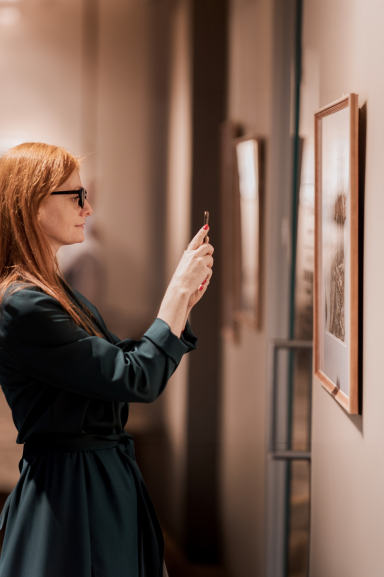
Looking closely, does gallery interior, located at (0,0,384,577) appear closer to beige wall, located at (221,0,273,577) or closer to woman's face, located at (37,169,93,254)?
beige wall, located at (221,0,273,577)

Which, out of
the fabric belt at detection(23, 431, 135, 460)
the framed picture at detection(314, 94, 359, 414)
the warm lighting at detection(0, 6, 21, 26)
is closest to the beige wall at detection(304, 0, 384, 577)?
the framed picture at detection(314, 94, 359, 414)

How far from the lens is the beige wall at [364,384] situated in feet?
3.24

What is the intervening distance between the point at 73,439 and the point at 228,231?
35.5 inches

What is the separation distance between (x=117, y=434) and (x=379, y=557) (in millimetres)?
545

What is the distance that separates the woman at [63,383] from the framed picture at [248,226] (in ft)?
2.09

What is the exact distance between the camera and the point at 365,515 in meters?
1.08

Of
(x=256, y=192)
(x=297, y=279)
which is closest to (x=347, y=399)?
(x=297, y=279)

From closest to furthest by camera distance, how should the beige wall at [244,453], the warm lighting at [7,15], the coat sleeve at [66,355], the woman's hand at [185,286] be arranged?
1. the coat sleeve at [66,355]
2. the woman's hand at [185,286]
3. the warm lighting at [7,15]
4. the beige wall at [244,453]

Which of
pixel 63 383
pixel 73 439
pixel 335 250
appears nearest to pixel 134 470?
pixel 73 439

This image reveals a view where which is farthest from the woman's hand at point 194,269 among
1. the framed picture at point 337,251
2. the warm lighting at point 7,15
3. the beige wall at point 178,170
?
the warm lighting at point 7,15

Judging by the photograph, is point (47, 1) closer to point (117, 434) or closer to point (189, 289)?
point (189, 289)

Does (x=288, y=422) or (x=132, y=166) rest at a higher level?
(x=132, y=166)

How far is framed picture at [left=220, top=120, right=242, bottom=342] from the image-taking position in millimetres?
1697

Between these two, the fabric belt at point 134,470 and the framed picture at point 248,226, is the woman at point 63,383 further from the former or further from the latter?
the framed picture at point 248,226
